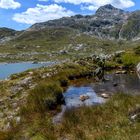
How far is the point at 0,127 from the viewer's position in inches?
741

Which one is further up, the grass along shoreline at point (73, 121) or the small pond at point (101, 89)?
the grass along shoreline at point (73, 121)

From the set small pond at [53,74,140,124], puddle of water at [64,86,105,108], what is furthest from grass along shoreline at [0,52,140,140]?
small pond at [53,74,140,124]

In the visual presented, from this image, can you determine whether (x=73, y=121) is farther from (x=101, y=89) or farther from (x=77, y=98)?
(x=101, y=89)

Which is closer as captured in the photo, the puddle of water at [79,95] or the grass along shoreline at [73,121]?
the grass along shoreline at [73,121]

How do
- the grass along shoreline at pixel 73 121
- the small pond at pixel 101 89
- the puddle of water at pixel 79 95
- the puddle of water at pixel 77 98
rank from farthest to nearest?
the small pond at pixel 101 89, the puddle of water at pixel 79 95, the puddle of water at pixel 77 98, the grass along shoreline at pixel 73 121

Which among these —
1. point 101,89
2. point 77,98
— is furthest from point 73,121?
point 101,89

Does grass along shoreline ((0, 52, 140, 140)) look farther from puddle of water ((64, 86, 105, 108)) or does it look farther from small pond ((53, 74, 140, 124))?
small pond ((53, 74, 140, 124))

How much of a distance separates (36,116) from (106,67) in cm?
3497

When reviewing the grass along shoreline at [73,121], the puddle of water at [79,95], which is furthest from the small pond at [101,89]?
the grass along shoreline at [73,121]

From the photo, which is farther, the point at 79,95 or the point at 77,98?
the point at 79,95

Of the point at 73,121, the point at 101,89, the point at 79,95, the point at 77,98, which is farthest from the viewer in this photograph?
the point at 101,89

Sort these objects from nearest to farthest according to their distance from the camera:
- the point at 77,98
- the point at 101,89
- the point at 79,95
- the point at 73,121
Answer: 1. the point at 73,121
2. the point at 77,98
3. the point at 79,95
4. the point at 101,89

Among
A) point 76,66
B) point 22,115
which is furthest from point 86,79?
point 22,115

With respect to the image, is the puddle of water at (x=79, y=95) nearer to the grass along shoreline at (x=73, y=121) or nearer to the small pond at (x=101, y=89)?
the small pond at (x=101, y=89)
